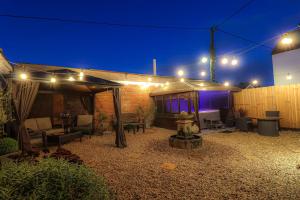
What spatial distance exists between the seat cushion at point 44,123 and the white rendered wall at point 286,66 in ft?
56.6

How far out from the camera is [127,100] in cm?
1059

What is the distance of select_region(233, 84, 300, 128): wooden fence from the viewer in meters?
7.77

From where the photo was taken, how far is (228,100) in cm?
1092

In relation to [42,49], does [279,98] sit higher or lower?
lower

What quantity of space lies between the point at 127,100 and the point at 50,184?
8659 mm

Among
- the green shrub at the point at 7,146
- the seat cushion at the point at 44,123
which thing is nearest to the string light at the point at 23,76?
the green shrub at the point at 7,146

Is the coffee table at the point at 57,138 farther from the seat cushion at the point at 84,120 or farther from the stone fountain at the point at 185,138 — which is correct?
the stone fountain at the point at 185,138

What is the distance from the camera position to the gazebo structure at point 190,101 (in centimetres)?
885

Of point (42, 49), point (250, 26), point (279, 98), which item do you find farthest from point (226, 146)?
point (42, 49)

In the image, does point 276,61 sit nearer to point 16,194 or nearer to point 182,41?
point 16,194

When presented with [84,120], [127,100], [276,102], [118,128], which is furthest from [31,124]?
[276,102]

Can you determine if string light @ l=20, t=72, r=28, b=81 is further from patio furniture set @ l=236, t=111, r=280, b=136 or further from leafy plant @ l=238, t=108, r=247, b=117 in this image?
leafy plant @ l=238, t=108, r=247, b=117

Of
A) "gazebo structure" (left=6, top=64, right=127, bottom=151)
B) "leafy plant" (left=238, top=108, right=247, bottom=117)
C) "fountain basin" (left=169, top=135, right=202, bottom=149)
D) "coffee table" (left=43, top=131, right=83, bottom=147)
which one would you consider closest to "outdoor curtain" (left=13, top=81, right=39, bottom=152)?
"gazebo structure" (left=6, top=64, right=127, bottom=151)

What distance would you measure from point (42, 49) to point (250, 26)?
1750 inches
